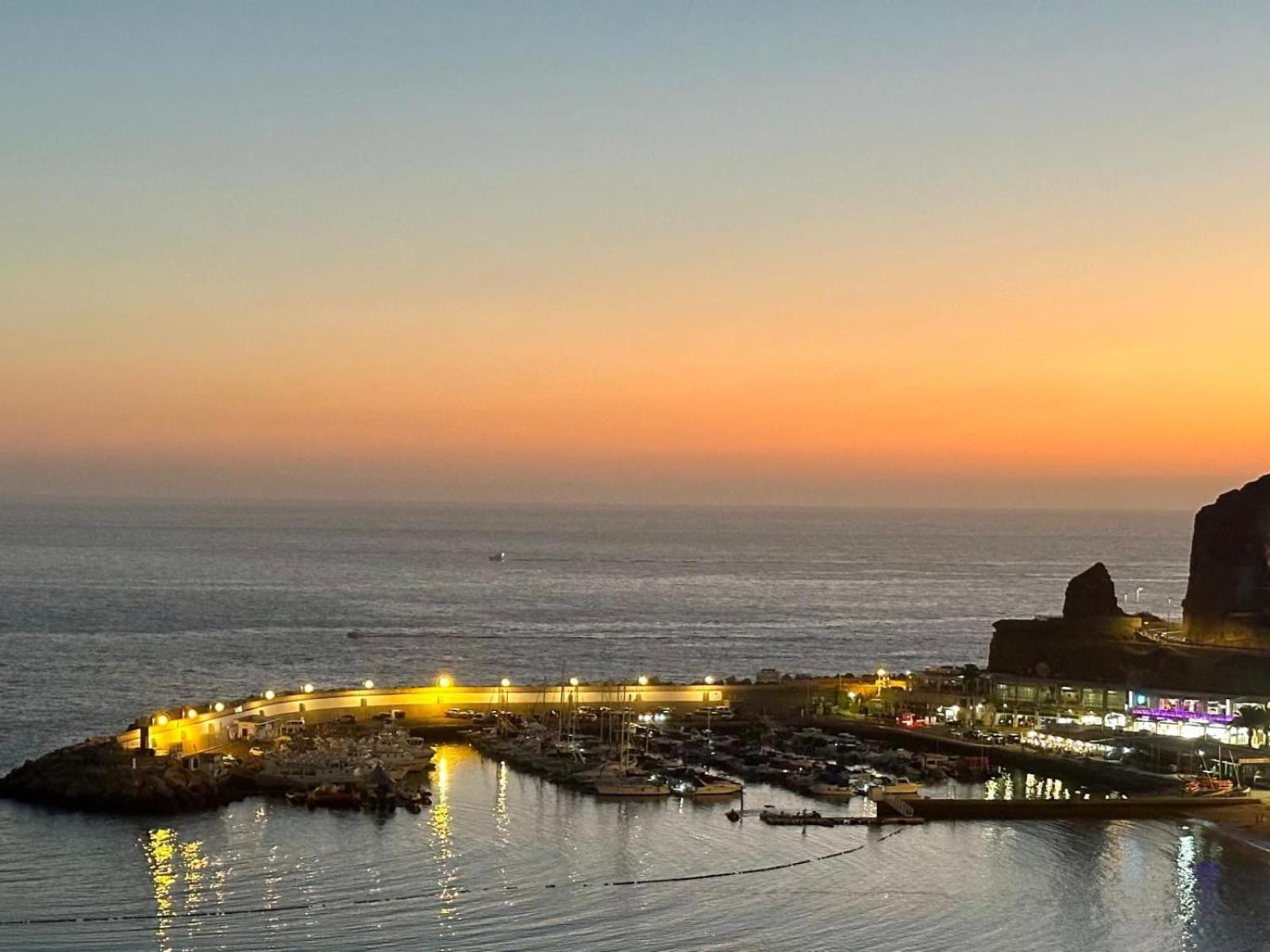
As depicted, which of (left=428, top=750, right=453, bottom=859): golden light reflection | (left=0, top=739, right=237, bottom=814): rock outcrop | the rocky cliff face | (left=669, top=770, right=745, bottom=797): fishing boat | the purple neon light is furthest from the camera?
the rocky cliff face

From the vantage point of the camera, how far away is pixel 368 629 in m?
104

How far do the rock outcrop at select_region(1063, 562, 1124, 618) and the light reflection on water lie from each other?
19318mm

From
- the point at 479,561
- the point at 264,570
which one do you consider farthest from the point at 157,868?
the point at 479,561

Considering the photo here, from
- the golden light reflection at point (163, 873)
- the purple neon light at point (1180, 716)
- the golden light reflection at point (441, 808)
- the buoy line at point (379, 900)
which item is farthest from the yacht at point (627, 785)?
the purple neon light at point (1180, 716)

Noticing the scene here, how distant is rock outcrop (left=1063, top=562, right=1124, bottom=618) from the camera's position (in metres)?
59.8

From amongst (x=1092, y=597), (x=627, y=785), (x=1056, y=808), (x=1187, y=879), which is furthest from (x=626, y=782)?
(x=1092, y=597)

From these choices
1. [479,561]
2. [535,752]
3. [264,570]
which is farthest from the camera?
[479,561]

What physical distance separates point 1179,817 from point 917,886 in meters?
11.1

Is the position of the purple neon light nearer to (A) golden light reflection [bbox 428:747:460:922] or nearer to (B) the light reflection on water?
(B) the light reflection on water

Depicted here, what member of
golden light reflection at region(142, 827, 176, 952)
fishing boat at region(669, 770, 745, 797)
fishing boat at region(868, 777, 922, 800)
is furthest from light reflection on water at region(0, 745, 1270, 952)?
fishing boat at region(868, 777, 922, 800)

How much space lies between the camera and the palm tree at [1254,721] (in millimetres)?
49625

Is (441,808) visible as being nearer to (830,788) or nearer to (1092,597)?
(830,788)

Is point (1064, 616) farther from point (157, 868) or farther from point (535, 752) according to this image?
point (157, 868)

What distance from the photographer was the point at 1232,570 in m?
57.4
